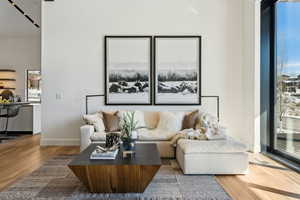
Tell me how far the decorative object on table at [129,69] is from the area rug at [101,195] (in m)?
2.16

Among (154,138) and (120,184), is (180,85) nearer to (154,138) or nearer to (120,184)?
(154,138)

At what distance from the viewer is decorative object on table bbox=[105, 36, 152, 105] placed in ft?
17.9

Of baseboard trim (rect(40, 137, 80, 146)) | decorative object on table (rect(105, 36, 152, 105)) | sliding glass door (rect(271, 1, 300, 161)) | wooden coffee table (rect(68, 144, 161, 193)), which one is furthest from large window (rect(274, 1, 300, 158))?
baseboard trim (rect(40, 137, 80, 146))

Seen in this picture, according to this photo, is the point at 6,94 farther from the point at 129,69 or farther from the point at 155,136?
the point at 155,136

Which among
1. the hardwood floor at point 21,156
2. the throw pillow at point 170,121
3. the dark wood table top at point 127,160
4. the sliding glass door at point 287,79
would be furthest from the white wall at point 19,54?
the sliding glass door at point 287,79

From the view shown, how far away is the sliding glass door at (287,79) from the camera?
13.9ft

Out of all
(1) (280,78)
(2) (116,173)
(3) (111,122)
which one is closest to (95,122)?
(3) (111,122)

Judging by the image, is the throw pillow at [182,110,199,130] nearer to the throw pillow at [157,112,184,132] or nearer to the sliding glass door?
the throw pillow at [157,112,184,132]

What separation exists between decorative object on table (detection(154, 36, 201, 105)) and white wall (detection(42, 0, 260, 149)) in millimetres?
157

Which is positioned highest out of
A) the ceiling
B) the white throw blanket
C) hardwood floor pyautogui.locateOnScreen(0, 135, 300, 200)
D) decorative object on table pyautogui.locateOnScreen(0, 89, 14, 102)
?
the ceiling

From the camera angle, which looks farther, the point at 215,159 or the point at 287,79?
the point at 287,79

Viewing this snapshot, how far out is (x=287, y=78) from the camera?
448 centimetres

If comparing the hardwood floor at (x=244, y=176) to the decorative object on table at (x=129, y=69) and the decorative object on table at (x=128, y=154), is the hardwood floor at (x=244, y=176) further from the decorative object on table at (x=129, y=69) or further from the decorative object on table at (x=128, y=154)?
the decorative object on table at (x=129, y=69)

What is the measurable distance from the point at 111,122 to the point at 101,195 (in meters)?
2.15
